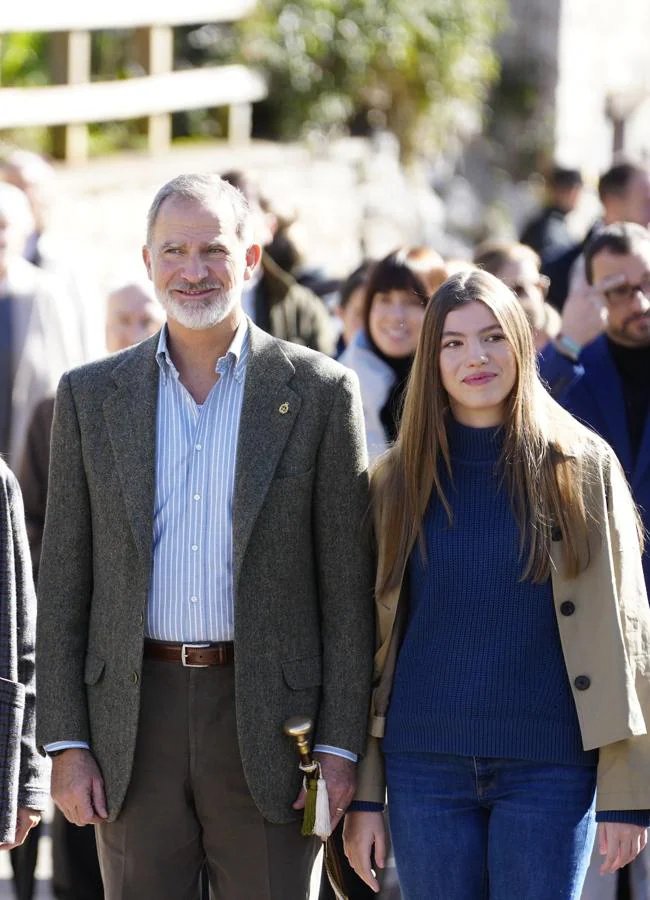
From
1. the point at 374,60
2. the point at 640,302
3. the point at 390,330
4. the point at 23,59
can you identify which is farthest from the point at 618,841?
the point at 374,60

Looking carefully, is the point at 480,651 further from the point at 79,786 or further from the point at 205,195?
the point at 205,195

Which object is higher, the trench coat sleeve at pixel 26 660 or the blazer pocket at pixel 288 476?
the blazer pocket at pixel 288 476

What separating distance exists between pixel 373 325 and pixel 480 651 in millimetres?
2022

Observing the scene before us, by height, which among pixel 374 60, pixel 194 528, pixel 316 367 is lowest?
pixel 194 528

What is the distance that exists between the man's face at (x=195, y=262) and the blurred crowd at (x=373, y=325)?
2.45 feet

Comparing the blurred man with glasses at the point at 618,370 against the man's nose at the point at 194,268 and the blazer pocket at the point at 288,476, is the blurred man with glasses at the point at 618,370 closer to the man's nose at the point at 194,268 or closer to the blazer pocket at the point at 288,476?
the blazer pocket at the point at 288,476

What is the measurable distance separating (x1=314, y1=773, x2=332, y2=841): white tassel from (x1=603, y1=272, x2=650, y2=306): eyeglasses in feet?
6.50

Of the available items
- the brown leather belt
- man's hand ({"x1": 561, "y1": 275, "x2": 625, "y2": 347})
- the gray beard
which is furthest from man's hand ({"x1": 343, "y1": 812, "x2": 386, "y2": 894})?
man's hand ({"x1": 561, "y1": 275, "x2": 625, "y2": 347})

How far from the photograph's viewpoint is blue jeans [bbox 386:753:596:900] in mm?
3357

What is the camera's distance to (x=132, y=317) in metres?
5.20

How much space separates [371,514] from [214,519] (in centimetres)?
37

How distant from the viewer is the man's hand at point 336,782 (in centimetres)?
344

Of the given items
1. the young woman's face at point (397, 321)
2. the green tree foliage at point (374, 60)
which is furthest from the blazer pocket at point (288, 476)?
the green tree foliage at point (374, 60)

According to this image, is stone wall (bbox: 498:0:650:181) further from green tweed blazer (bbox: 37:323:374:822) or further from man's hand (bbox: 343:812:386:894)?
man's hand (bbox: 343:812:386:894)
